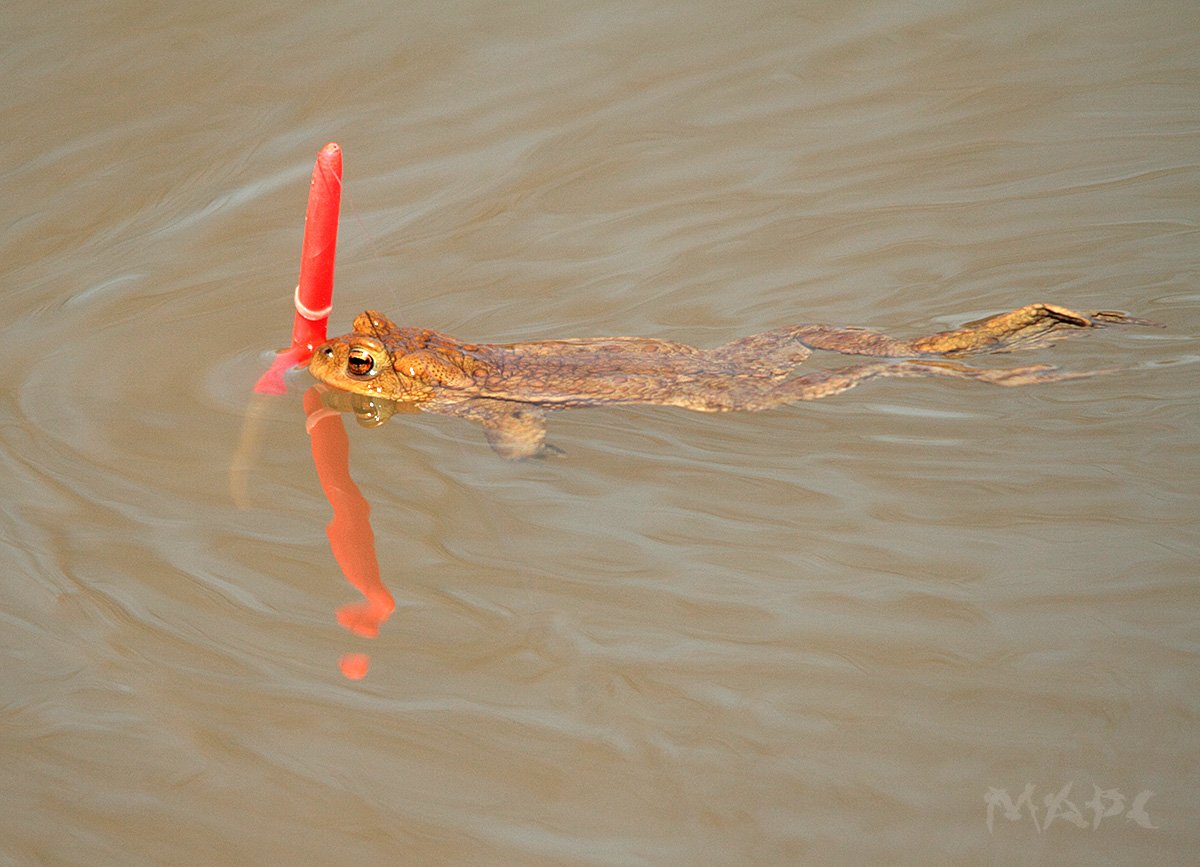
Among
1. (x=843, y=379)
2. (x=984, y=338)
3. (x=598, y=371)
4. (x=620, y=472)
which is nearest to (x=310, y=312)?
(x=598, y=371)

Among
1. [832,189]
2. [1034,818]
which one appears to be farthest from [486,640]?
[832,189]

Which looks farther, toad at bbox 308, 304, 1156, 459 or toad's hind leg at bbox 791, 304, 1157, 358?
toad's hind leg at bbox 791, 304, 1157, 358

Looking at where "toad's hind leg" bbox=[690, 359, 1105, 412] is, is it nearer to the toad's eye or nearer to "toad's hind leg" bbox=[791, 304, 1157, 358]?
"toad's hind leg" bbox=[791, 304, 1157, 358]

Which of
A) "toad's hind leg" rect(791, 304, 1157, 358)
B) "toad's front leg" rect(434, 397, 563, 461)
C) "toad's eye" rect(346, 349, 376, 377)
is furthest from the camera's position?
"toad's hind leg" rect(791, 304, 1157, 358)

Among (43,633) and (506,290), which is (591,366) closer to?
(506,290)
